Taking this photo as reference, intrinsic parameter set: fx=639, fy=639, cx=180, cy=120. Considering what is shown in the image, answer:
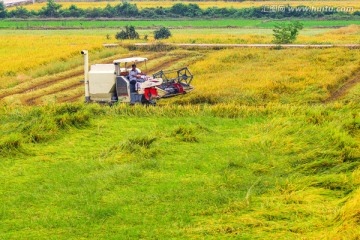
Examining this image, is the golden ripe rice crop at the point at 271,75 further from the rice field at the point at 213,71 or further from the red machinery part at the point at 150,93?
the red machinery part at the point at 150,93

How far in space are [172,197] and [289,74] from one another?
1280cm

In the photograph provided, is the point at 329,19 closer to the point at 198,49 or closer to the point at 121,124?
the point at 198,49

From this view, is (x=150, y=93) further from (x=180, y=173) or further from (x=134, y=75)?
(x=180, y=173)

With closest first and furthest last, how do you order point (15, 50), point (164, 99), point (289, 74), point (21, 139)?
point (21, 139)
point (164, 99)
point (289, 74)
point (15, 50)

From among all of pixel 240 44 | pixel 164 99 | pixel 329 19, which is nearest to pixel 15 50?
pixel 240 44

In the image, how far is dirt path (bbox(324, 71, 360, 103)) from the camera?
18752mm

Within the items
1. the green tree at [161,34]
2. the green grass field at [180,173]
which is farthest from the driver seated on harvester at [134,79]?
the green tree at [161,34]

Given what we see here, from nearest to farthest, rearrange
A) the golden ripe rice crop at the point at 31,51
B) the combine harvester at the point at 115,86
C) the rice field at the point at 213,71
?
the combine harvester at the point at 115,86 → the rice field at the point at 213,71 → the golden ripe rice crop at the point at 31,51

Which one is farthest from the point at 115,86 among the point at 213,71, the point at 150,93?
the point at 213,71

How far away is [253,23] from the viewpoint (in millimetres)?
57219

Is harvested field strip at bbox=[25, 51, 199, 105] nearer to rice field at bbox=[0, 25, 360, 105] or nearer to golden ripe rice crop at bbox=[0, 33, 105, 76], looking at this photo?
rice field at bbox=[0, 25, 360, 105]

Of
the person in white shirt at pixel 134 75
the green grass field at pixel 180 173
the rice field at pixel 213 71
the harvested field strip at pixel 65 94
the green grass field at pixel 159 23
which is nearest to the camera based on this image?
the green grass field at pixel 180 173

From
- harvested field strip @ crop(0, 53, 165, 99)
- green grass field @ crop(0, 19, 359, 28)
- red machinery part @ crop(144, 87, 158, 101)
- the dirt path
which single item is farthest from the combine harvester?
green grass field @ crop(0, 19, 359, 28)

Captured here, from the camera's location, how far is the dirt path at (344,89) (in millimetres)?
18752
